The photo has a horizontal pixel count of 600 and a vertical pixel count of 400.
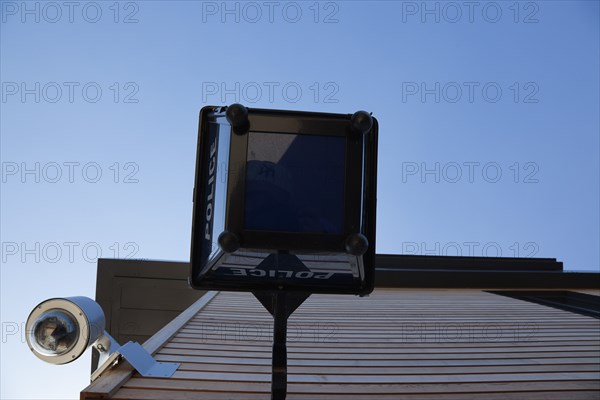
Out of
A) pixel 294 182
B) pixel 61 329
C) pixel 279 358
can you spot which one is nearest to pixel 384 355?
pixel 279 358

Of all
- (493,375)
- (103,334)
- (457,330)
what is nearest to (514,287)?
(457,330)

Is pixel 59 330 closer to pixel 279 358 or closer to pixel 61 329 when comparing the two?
pixel 61 329

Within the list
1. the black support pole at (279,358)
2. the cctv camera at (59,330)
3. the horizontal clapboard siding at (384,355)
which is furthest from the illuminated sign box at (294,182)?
the horizontal clapboard siding at (384,355)

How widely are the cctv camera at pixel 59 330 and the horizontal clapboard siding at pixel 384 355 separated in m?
0.41

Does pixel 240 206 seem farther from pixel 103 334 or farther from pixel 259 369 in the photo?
pixel 259 369

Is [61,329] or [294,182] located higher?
[294,182]

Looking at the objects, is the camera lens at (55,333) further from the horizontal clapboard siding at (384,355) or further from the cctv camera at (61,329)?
the horizontal clapboard siding at (384,355)

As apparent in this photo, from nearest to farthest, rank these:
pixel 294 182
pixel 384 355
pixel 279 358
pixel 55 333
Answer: pixel 294 182
pixel 279 358
pixel 55 333
pixel 384 355

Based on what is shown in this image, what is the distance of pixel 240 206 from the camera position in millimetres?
1006

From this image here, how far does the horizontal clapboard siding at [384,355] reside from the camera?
7.06ft

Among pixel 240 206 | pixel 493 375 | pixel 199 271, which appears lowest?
pixel 493 375

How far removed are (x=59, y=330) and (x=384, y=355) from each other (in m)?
1.89

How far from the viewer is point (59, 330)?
1.55 metres

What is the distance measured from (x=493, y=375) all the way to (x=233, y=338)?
1.60m
